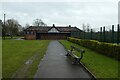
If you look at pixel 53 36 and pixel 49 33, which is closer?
pixel 53 36

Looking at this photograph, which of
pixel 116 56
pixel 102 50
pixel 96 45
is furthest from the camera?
pixel 96 45

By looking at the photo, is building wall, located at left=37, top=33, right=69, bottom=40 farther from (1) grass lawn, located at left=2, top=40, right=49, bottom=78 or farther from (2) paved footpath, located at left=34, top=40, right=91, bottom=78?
(2) paved footpath, located at left=34, top=40, right=91, bottom=78

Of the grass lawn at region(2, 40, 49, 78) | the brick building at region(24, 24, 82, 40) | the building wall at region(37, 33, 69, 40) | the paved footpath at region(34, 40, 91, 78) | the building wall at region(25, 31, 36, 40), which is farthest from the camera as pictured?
the building wall at region(37, 33, 69, 40)

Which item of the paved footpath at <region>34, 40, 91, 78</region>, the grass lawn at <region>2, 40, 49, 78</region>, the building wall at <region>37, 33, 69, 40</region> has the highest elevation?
the building wall at <region>37, 33, 69, 40</region>

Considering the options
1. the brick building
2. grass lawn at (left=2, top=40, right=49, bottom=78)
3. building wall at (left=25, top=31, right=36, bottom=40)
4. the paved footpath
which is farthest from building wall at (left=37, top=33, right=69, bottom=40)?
the paved footpath

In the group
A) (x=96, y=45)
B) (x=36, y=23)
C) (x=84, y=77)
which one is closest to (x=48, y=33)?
→ (x=36, y=23)

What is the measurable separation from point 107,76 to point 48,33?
75.5 m

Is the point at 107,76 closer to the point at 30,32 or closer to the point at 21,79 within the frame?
the point at 21,79

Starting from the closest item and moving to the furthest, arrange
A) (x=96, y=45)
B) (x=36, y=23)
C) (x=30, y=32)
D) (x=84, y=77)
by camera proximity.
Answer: (x=84, y=77), (x=96, y=45), (x=30, y=32), (x=36, y=23)

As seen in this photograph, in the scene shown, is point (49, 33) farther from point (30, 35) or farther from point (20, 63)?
point (20, 63)

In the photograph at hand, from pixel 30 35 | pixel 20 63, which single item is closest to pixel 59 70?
A: pixel 20 63

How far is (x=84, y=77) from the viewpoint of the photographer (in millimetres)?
9641

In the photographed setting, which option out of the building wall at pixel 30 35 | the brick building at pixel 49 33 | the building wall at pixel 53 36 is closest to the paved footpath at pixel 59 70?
the building wall at pixel 30 35

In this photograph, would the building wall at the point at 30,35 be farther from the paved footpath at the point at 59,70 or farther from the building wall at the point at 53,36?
the paved footpath at the point at 59,70
